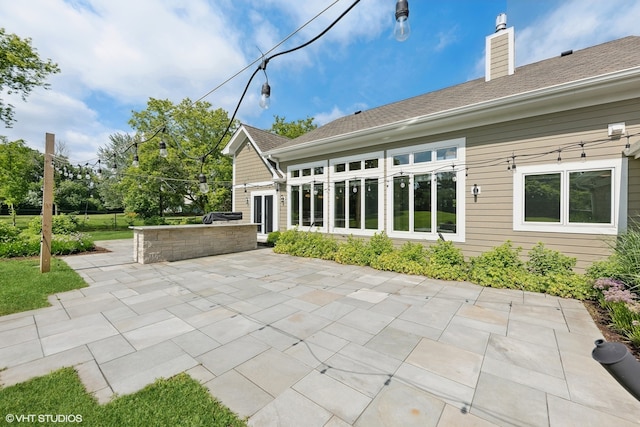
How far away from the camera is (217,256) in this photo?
8.85 metres

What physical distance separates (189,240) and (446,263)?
760 cm

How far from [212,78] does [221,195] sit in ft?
41.2

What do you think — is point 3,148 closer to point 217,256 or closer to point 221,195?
point 221,195

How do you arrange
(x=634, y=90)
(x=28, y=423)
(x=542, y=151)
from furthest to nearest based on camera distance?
(x=542, y=151), (x=634, y=90), (x=28, y=423)

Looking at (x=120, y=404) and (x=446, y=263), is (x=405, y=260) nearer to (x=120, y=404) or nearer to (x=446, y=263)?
(x=446, y=263)

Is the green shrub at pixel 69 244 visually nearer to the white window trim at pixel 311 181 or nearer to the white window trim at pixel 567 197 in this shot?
the white window trim at pixel 311 181

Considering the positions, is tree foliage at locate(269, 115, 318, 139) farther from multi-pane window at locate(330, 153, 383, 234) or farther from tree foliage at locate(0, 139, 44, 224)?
multi-pane window at locate(330, 153, 383, 234)

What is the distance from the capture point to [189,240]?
27.5 ft

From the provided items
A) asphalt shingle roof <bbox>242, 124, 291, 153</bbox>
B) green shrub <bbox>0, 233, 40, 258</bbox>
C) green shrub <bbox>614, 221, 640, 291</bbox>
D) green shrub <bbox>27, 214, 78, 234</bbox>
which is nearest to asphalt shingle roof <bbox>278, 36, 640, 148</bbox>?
green shrub <bbox>614, 221, 640, 291</bbox>

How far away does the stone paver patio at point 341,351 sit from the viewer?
2.12 meters

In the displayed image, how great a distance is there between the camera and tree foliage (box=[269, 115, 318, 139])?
26391 mm

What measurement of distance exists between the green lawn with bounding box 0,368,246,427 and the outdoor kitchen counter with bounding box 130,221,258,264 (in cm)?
563

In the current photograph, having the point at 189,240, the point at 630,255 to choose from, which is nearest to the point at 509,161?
the point at 630,255

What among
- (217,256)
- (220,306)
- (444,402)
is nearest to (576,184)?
(444,402)
